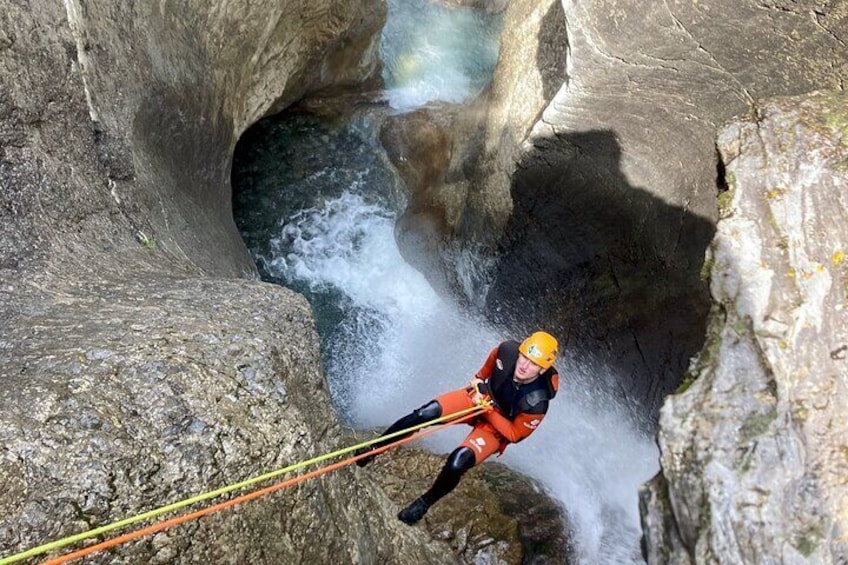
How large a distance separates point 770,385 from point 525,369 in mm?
2009

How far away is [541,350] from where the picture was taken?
442 centimetres

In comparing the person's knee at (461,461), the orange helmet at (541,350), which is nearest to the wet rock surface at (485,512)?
the person's knee at (461,461)

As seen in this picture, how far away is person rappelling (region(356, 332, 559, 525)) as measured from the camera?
437 cm

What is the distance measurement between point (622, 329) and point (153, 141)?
14.6ft

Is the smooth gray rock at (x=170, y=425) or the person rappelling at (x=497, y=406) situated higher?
the smooth gray rock at (x=170, y=425)

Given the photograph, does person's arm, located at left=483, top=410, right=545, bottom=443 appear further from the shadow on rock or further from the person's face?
the shadow on rock

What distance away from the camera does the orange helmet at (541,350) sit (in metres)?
4.41

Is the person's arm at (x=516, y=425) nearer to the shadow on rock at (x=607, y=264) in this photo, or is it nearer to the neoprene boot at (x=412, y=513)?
the neoprene boot at (x=412, y=513)

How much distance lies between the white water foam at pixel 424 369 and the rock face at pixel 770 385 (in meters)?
3.11

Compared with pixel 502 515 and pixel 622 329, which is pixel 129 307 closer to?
pixel 502 515

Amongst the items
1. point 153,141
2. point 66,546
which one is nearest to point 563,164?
point 153,141

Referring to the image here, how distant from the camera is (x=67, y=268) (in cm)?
367

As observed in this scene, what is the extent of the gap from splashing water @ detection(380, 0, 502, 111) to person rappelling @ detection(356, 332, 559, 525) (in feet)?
17.4

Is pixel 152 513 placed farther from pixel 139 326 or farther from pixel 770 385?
pixel 770 385
